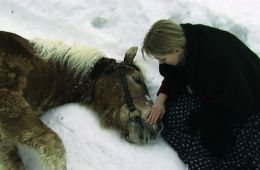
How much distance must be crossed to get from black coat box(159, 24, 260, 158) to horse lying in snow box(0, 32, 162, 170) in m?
0.59

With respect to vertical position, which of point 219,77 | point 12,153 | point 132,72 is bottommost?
point 12,153

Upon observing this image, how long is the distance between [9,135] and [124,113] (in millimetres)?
1176

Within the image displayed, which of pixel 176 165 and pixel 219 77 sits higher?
pixel 219 77

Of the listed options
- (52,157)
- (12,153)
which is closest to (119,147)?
(52,157)

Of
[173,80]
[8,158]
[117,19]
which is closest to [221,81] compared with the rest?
[173,80]

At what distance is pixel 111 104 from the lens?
466 centimetres

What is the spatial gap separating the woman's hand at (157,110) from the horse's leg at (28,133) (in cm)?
96

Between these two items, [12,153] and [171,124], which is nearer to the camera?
[12,153]

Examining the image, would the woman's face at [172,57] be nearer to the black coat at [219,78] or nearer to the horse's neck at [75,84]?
the black coat at [219,78]

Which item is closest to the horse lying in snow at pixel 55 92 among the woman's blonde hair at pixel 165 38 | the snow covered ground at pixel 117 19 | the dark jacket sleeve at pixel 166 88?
the dark jacket sleeve at pixel 166 88

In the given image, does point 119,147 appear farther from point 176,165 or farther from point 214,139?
point 214,139

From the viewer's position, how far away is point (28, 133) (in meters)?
4.09

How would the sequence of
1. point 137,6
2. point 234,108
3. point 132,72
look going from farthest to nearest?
point 137,6 < point 132,72 < point 234,108

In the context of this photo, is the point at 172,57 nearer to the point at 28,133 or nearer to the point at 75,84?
the point at 75,84
